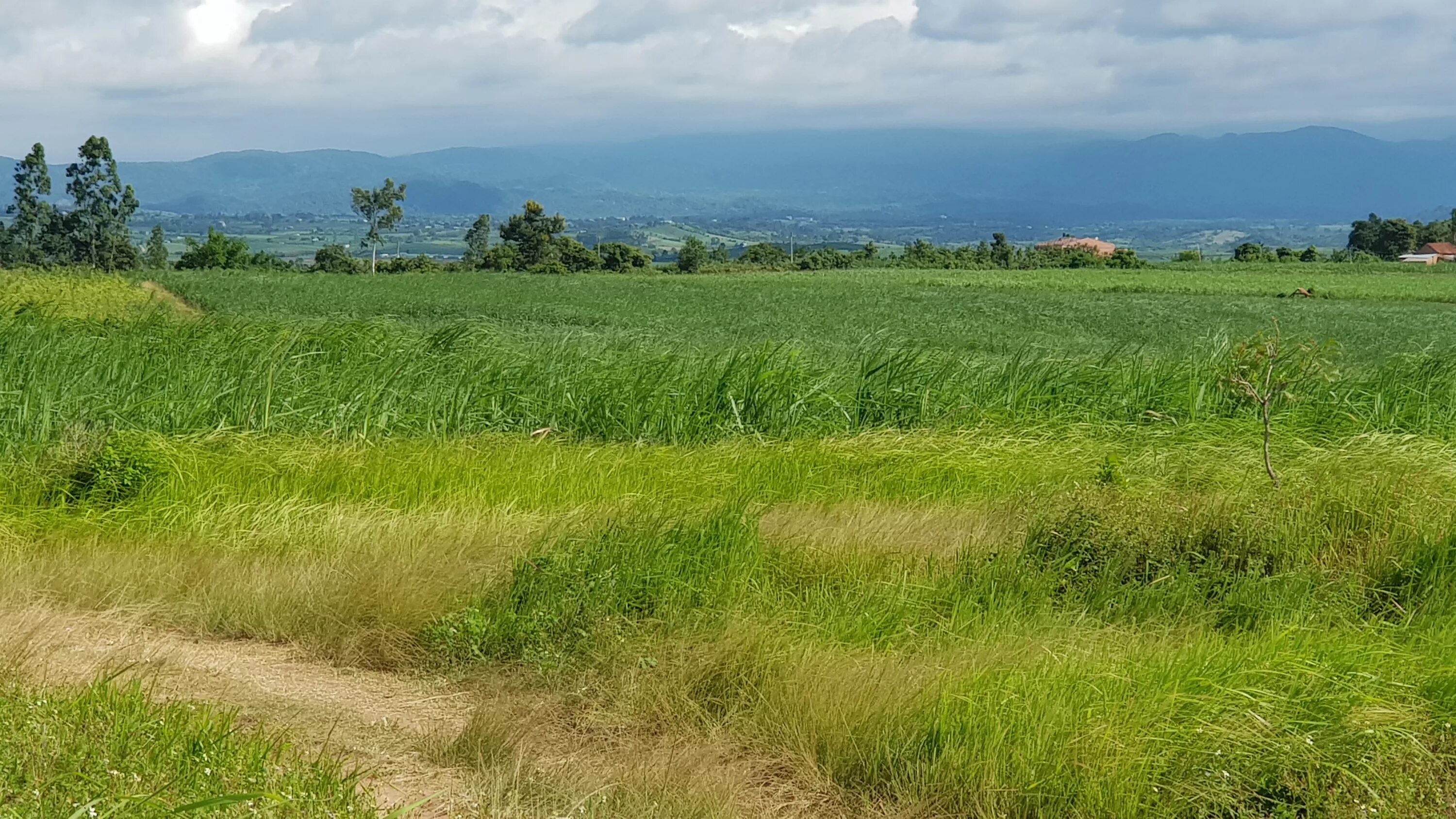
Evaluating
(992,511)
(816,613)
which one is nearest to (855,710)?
(816,613)

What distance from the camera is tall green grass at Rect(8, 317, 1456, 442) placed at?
9984 millimetres

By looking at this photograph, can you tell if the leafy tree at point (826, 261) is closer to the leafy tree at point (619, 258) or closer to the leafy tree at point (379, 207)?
the leafy tree at point (619, 258)

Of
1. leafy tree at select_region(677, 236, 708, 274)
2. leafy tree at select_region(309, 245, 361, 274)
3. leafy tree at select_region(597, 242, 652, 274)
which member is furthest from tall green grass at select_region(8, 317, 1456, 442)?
leafy tree at select_region(309, 245, 361, 274)

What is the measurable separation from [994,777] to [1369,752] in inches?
50.4

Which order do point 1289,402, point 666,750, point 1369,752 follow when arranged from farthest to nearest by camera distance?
point 1289,402, point 666,750, point 1369,752

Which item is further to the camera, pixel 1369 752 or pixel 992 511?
pixel 992 511

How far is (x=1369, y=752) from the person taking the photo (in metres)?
3.85

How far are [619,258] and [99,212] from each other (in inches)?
1312

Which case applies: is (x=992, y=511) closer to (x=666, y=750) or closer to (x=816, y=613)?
(x=816, y=613)

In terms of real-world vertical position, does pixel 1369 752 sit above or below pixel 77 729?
below

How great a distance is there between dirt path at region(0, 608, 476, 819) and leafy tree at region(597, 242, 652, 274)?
243 feet

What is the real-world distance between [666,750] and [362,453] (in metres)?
5.44

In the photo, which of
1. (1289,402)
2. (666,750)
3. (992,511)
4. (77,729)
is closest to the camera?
(77,729)

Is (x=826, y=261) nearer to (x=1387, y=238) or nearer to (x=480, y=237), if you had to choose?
(x=480, y=237)
